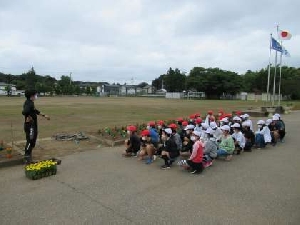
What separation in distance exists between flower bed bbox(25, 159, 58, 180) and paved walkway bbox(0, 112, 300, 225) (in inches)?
5.4

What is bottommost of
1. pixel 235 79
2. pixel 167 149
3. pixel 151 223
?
pixel 151 223

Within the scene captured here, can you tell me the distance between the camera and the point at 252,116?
817 inches

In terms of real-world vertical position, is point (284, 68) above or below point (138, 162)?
above

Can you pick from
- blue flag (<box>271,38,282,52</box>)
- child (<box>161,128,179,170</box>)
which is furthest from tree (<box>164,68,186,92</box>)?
child (<box>161,128,179,170</box>)

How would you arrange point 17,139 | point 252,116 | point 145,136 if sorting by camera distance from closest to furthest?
point 145,136
point 17,139
point 252,116

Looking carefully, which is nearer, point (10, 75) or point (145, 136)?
point (145, 136)

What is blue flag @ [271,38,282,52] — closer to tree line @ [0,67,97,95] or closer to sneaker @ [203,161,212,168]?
sneaker @ [203,161,212,168]

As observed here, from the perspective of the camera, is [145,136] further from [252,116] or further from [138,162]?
[252,116]

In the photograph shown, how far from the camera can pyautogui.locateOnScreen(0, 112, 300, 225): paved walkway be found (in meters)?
4.18

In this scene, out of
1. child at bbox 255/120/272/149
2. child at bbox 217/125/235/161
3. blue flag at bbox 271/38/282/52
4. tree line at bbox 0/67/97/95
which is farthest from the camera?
tree line at bbox 0/67/97/95

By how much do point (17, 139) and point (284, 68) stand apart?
79.0 meters

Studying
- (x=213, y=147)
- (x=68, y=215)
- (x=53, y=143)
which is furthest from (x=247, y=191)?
(x=53, y=143)

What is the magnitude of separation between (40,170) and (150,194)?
247cm

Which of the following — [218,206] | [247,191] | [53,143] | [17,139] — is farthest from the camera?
[17,139]
